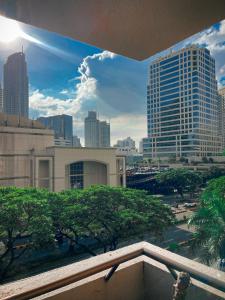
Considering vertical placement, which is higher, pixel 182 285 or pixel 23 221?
pixel 182 285

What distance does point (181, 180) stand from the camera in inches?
761

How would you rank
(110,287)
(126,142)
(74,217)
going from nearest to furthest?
(110,287) → (74,217) → (126,142)

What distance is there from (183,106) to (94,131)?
2295 cm

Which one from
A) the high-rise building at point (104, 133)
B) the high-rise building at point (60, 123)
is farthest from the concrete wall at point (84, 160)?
the high-rise building at point (60, 123)

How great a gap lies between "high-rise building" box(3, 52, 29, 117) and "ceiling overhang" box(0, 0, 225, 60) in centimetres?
3780

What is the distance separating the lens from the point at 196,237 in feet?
16.0

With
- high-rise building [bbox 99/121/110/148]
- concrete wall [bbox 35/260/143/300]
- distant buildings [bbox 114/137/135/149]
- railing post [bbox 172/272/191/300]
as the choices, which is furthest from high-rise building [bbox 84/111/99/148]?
railing post [bbox 172/272/191/300]

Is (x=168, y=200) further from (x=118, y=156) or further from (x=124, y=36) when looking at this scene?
(x=124, y=36)

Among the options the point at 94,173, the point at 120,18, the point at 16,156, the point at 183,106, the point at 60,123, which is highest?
the point at 60,123

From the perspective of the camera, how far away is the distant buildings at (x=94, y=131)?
5309 cm

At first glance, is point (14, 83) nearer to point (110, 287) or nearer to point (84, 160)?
point (84, 160)

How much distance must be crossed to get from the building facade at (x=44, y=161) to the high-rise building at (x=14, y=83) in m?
22.8

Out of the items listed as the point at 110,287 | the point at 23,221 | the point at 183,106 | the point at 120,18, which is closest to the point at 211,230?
the point at 110,287

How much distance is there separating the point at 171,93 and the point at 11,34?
39.4m
